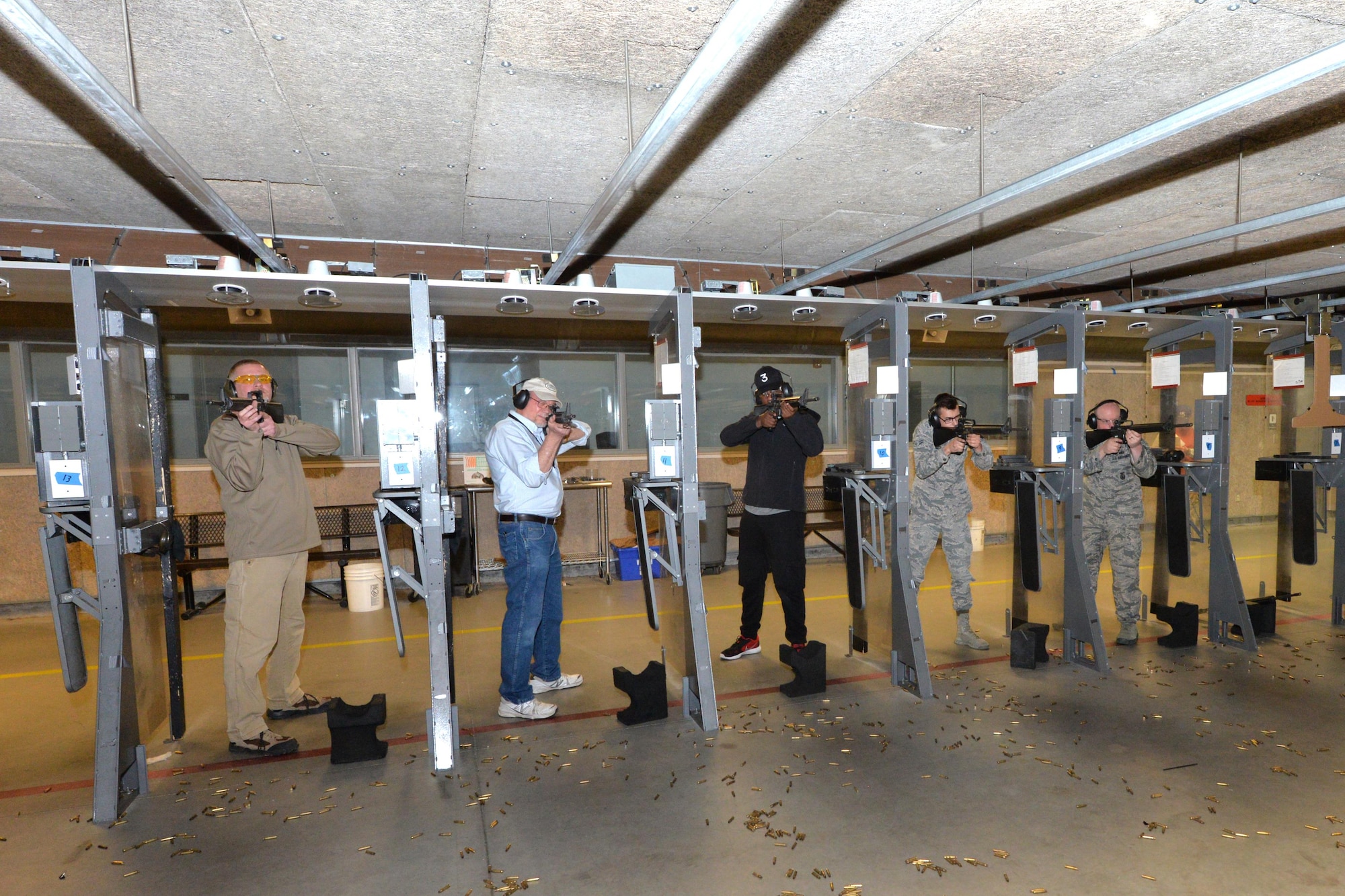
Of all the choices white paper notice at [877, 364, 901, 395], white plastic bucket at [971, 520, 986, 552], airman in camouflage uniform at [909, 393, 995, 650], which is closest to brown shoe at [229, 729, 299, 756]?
white paper notice at [877, 364, 901, 395]

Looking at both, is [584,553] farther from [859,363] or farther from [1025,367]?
[1025,367]

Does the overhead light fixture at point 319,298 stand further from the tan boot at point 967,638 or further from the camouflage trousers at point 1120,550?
the camouflage trousers at point 1120,550

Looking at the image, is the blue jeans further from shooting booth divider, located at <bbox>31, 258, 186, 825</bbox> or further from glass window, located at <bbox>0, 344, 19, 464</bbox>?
glass window, located at <bbox>0, 344, 19, 464</bbox>

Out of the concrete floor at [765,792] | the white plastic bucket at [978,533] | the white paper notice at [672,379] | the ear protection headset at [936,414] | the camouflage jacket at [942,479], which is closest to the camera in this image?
the concrete floor at [765,792]

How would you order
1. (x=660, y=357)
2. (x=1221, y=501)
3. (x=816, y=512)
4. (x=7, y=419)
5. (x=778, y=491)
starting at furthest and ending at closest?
1. (x=816, y=512)
2. (x=7, y=419)
3. (x=1221, y=501)
4. (x=778, y=491)
5. (x=660, y=357)

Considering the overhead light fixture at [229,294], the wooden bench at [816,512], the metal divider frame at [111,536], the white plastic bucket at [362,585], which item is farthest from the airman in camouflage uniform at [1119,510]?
the white plastic bucket at [362,585]

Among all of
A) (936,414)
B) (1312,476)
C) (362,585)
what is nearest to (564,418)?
(936,414)

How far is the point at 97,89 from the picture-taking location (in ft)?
6.75

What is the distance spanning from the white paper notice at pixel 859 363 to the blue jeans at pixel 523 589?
6.38 feet

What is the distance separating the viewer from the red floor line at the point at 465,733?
10.6ft

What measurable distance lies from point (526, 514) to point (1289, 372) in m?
5.43

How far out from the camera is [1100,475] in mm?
4949

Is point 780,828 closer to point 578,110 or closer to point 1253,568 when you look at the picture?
point 578,110

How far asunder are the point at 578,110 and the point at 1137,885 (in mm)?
3851
